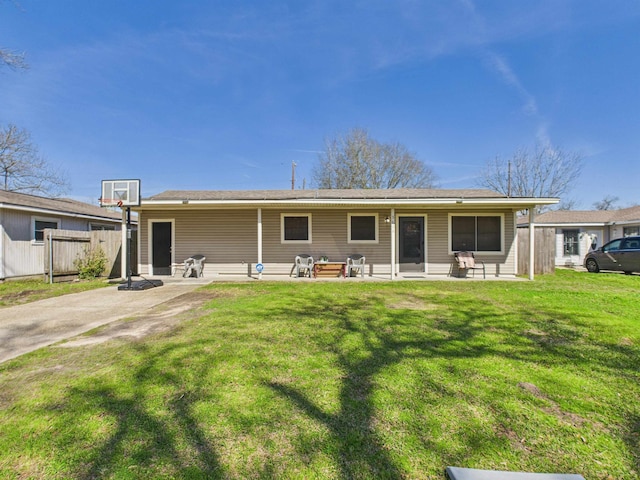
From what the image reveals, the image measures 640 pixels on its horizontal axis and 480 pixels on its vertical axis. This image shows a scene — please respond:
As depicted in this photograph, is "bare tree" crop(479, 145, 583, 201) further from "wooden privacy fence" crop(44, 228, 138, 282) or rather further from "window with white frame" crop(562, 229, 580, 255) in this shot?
"wooden privacy fence" crop(44, 228, 138, 282)

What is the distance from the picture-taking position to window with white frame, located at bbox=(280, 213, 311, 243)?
1048cm

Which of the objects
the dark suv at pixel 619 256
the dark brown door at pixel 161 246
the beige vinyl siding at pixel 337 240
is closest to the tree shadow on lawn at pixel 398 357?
the beige vinyl siding at pixel 337 240

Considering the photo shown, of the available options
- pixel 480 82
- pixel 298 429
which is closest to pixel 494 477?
pixel 298 429

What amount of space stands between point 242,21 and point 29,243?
10636 millimetres

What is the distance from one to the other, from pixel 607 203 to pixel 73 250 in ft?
173

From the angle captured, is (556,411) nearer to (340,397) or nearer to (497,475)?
(497,475)

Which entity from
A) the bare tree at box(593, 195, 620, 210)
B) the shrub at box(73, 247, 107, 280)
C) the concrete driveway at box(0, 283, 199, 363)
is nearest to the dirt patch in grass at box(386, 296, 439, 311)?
the concrete driveway at box(0, 283, 199, 363)

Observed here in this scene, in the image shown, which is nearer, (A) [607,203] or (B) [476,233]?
(B) [476,233]

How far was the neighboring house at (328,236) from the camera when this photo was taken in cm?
1037

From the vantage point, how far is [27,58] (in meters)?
9.00

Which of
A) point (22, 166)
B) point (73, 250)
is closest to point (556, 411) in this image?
point (73, 250)

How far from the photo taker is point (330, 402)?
228cm

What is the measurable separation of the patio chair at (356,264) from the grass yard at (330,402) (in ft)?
18.6

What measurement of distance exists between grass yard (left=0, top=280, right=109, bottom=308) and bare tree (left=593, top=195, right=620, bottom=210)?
51465mm
